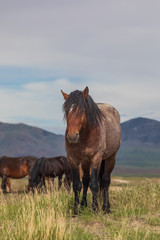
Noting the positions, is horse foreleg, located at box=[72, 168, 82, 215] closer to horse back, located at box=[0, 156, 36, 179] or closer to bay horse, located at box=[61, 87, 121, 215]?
bay horse, located at box=[61, 87, 121, 215]

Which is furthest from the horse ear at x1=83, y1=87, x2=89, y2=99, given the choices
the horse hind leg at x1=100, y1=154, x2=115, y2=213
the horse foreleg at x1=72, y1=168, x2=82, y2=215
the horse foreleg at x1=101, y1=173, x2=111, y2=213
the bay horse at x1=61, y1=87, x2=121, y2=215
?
the horse foreleg at x1=101, y1=173, x2=111, y2=213

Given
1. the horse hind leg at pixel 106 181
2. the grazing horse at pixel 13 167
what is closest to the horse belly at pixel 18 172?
the grazing horse at pixel 13 167

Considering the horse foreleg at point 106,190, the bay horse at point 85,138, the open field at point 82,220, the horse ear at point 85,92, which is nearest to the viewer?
the open field at point 82,220

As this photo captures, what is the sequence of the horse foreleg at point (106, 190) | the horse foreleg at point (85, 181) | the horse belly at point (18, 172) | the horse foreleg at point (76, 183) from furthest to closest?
the horse belly at point (18, 172) → the horse foreleg at point (106, 190) → the horse foreleg at point (85, 181) → the horse foreleg at point (76, 183)

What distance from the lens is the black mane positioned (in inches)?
291

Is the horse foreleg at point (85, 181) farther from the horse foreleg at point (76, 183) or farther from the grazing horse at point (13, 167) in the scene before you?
the grazing horse at point (13, 167)

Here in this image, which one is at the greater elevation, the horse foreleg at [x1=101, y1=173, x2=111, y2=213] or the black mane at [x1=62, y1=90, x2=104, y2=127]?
the black mane at [x1=62, y1=90, x2=104, y2=127]

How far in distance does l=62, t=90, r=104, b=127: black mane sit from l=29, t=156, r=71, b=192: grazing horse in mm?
10308

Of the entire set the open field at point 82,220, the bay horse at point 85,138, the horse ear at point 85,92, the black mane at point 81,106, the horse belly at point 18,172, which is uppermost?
the horse ear at point 85,92

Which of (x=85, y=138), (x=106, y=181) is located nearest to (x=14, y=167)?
(x=106, y=181)

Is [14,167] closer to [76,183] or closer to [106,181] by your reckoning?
[106,181]

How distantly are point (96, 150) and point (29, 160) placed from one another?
13.7m

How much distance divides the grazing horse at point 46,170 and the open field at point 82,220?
826 centimetres

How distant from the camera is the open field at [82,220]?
A: 5.61m
